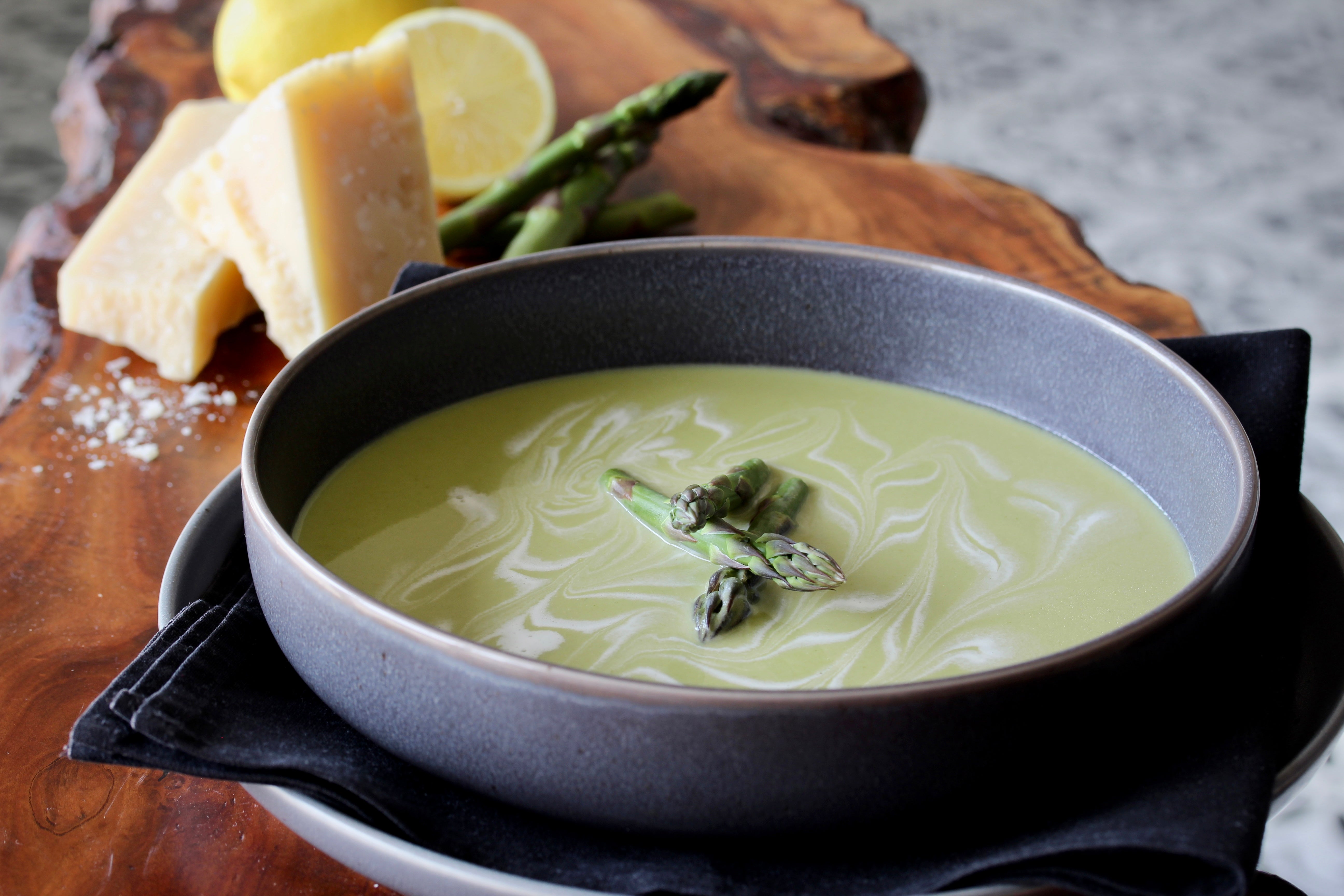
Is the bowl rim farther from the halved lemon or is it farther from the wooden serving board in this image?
the halved lemon

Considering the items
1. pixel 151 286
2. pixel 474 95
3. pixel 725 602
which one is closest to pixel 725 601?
pixel 725 602

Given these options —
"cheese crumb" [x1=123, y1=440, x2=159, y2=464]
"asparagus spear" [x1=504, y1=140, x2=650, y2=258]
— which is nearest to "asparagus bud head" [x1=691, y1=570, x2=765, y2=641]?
"cheese crumb" [x1=123, y1=440, x2=159, y2=464]

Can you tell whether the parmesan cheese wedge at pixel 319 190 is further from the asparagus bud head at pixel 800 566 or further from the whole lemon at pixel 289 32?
the asparagus bud head at pixel 800 566

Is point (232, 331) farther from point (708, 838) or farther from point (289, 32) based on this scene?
point (708, 838)

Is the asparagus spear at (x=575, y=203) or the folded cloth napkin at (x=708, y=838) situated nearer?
the folded cloth napkin at (x=708, y=838)

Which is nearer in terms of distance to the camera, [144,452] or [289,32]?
[144,452]

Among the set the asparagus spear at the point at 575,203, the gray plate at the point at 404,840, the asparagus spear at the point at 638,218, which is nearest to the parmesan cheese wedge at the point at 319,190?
the asparagus spear at the point at 575,203

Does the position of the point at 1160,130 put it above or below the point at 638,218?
below
